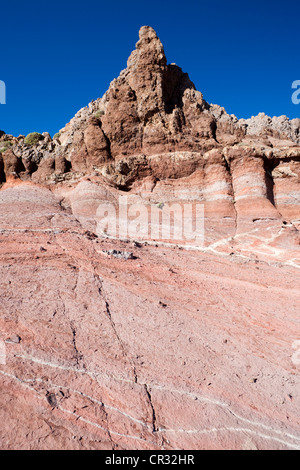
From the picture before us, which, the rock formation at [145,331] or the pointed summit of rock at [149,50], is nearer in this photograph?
the rock formation at [145,331]

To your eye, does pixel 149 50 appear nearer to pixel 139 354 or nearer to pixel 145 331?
pixel 145 331

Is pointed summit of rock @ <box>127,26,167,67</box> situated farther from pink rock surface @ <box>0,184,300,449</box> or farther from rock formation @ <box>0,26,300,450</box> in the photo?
pink rock surface @ <box>0,184,300,449</box>

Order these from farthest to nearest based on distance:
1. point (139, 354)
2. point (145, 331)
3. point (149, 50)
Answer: point (149, 50) → point (145, 331) → point (139, 354)

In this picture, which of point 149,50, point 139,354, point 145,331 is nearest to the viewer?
point 139,354

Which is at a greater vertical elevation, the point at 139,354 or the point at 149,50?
the point at 149,50

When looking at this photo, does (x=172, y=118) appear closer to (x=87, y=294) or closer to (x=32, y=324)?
(x=87, y=294)

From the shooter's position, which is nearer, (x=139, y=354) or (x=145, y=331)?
(x=139, y=354)

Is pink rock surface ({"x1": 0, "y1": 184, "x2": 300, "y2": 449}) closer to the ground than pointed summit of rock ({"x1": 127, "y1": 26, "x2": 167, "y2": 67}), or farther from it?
closer to the ground

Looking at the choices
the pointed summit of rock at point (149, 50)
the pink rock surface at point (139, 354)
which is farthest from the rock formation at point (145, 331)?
the pointed summit of rock at point (149, 50)

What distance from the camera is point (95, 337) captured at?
5.65m

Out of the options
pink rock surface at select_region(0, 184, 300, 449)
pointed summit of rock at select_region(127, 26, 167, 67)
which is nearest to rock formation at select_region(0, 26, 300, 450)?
pink rock surface at select_region(0, 184, 300, 449)

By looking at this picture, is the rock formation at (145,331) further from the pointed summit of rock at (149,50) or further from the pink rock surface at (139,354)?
the pointed summit of rock at (149,50)

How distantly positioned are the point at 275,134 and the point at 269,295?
24406mm

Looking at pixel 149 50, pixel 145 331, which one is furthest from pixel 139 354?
pixel 149 50
